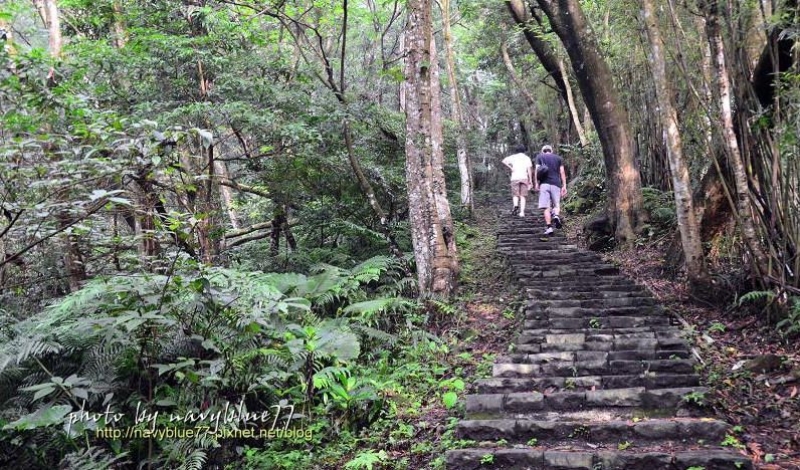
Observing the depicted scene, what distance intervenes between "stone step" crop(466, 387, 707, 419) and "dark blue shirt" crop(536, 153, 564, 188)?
19.6ft

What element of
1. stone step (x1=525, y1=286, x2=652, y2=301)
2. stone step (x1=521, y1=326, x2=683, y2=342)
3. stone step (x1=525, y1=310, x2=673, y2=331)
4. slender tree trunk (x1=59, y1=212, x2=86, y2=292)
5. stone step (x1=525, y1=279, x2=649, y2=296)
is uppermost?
slender tree trunk (x1=59, y1=212, x2=86, y2=292)

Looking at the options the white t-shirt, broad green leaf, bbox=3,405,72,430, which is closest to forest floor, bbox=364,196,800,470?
broad green leaf, bbox=3,405,72,430

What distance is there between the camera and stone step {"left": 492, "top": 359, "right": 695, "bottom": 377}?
5.48m

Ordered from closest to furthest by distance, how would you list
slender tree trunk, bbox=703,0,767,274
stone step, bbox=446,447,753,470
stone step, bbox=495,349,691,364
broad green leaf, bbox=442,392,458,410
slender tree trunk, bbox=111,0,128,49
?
stone step, bbox=446,447,753,470
broad green leaf, bbox=442,392,458,410
stone step, bbox=495,349,691,364
slender tree trunk, bbox=703,0,767,274
slender tree trunk, bbox=111,0,128,49

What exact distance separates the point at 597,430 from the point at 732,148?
360 cm

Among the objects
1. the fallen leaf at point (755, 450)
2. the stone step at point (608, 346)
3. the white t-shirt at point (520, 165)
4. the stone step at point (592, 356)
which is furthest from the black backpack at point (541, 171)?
the fallen leaf at point (755, 450)

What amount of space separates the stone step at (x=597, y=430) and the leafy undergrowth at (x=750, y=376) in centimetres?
19

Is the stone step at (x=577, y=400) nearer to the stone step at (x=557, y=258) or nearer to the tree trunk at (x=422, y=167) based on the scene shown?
the tree trunk at (x=422, y=167)

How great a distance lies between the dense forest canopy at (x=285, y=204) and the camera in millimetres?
4551

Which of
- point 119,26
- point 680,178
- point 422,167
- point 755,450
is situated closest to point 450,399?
point 755,450

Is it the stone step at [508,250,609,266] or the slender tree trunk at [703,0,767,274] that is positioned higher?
the slender tree trunk at [703,0,767,274]

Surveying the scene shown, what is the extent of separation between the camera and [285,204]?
10148mm

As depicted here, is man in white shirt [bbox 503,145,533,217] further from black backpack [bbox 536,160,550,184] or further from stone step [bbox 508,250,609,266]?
stone step [bbox 508,250,609,266]

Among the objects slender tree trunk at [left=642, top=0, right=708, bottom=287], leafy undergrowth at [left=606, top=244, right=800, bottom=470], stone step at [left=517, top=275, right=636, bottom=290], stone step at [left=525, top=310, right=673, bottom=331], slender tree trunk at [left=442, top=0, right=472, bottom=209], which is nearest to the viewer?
leafy undergrowth at [left=606, top=244, right=800, bottom=470]
